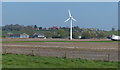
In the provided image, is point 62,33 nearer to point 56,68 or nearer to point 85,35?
point 85,35

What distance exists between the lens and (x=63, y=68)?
808 inches

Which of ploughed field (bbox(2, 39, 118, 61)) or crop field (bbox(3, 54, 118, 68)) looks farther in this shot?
ploughed field (bbox(2, 39, 118, 61))

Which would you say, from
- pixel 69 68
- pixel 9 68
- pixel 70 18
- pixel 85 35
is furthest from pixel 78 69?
pixel 85 35

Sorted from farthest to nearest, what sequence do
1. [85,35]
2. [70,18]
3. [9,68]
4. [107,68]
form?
[85,35] → [70,18] → [107,68] → [9,68]

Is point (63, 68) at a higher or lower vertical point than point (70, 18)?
lower

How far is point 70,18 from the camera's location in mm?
125188

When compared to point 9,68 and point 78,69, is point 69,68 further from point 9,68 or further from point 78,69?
point 9,68

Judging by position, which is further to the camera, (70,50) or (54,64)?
(70,50)

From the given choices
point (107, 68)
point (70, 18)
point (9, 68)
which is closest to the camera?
point (9, 68)

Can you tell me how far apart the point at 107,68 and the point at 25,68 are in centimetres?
557

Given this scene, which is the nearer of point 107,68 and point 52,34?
point 107,68

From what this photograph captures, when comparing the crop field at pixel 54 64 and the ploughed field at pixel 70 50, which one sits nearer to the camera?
the crop field at pixel 54 64

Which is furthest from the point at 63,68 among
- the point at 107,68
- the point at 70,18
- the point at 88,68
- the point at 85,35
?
the point at 85,35

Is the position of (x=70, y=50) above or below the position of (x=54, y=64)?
below
